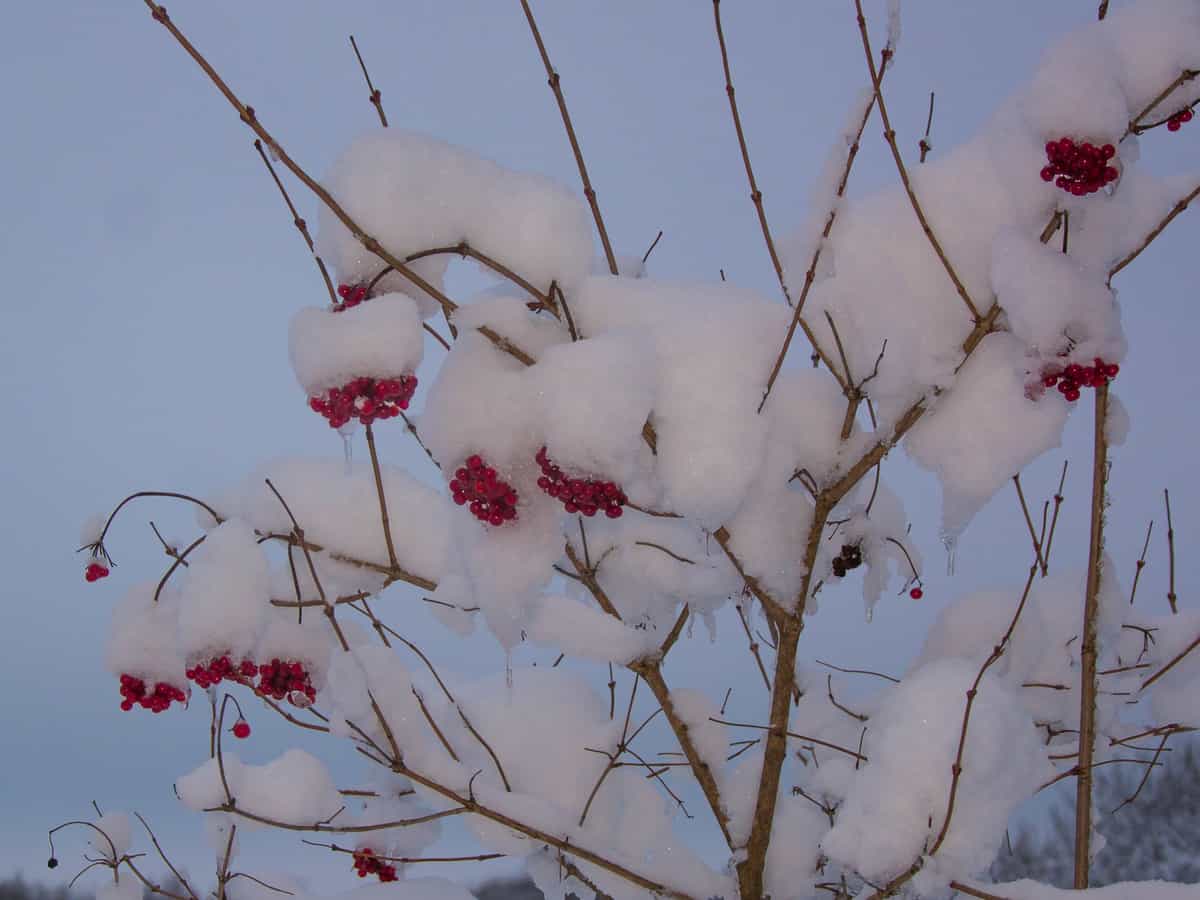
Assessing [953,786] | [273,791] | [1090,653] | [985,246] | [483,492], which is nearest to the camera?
[953,786]

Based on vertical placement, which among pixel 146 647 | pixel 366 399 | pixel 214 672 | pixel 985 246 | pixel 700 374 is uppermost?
pixel 985 246

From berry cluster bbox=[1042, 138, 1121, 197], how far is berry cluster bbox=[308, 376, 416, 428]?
4.07 feet

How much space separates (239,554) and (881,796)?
1458 mm

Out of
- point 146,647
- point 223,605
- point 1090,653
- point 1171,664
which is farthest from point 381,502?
point 1171,664

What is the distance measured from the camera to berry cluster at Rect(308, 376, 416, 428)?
1.73 meters

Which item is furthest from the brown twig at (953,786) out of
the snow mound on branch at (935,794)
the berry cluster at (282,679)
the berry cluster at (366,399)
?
the berry cluster at (282,679)

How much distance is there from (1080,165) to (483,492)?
124 cm

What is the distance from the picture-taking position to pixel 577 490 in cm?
173

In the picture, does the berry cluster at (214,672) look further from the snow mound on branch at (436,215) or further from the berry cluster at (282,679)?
the snow mound on branch at (436,215)

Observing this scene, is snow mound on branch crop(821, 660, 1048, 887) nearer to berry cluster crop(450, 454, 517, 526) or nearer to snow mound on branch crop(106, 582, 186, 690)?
berry cluster crop(450, 454, 517, 526)

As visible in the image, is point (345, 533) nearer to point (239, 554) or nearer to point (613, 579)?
point (239, 554)

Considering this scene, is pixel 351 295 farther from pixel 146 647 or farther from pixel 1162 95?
pixel 1162 95

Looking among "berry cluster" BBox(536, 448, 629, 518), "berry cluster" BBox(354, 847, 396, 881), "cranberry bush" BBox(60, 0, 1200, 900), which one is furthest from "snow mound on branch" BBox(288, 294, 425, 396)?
"berry cluster" BBox(354, 847, 396, 881)

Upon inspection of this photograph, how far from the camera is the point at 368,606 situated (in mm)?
2422
